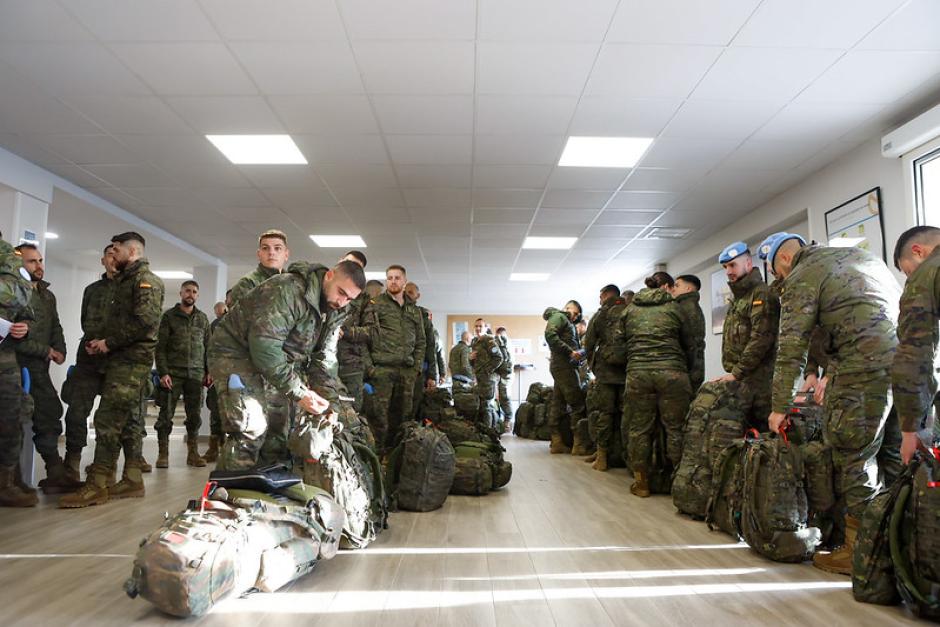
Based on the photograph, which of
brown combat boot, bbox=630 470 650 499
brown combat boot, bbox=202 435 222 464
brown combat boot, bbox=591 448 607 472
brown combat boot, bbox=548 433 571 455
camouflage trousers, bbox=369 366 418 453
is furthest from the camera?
brown combat boot, bbox=548 433 571 455

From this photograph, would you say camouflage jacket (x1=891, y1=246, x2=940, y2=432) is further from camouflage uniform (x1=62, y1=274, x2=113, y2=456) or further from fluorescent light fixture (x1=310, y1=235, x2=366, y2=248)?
fluorescent light fixture (x1=310, y1=235, x2=366, y2=248)

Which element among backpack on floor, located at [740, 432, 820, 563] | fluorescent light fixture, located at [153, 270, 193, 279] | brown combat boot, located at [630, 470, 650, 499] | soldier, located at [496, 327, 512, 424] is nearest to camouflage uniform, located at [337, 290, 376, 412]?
brown combat boot, located at [630, 470, 650, 499]

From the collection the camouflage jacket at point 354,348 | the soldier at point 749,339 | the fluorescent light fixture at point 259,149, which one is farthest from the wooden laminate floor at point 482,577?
the fluorescent light fixture at point 259,149

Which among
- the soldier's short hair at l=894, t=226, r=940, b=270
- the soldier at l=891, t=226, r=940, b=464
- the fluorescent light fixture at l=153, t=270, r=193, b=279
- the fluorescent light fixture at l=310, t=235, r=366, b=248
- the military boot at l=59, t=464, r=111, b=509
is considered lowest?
the military boot at l=59, t=464, r=111, b=509

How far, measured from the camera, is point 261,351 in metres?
2.52

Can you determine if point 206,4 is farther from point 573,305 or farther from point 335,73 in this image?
point 573,305

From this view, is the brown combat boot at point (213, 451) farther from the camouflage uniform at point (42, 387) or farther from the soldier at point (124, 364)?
the soldier at point (124, 364)

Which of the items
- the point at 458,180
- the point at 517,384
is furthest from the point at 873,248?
the point at 517,384

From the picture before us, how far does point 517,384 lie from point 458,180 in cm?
1260

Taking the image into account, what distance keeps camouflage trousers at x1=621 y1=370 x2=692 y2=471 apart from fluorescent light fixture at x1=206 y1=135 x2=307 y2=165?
360 centimetres

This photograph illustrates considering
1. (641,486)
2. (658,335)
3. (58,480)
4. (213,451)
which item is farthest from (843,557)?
(213,451)

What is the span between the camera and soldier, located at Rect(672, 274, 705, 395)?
4.59 meters

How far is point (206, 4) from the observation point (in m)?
3.10

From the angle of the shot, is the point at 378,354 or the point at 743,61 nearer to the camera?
the point at 743,61
